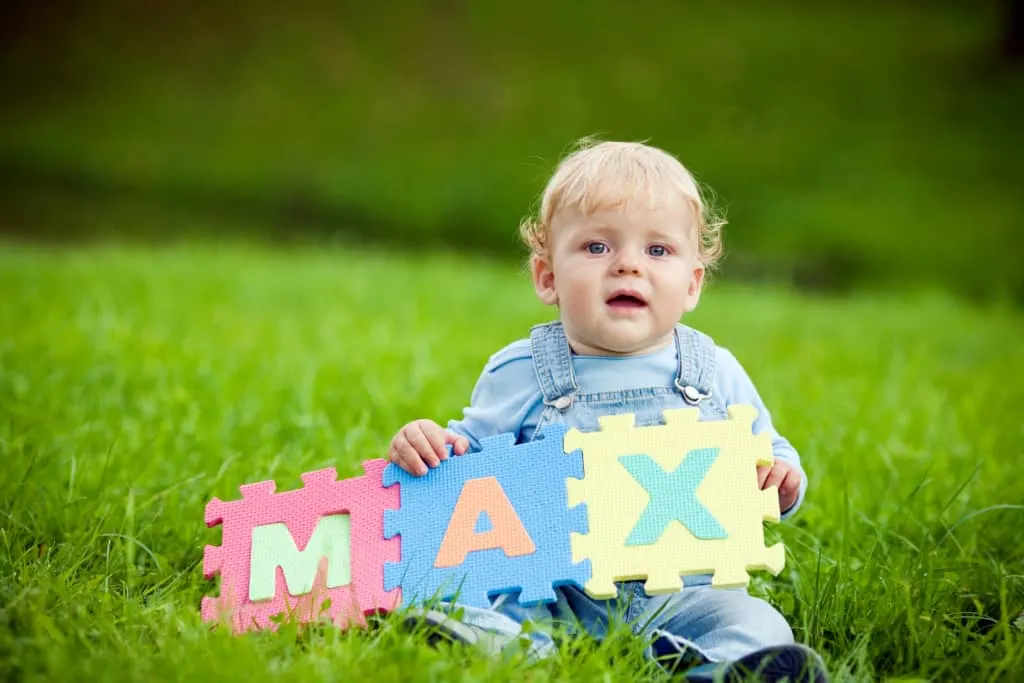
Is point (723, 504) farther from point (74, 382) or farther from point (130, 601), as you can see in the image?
point (74, 382)

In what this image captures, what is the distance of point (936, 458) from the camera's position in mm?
3527

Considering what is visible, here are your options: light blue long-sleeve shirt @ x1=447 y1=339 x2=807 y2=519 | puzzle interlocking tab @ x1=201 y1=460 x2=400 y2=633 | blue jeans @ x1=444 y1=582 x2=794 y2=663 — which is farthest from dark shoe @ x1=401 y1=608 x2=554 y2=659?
light blue long-sleeve shirt @ x1=447 y1=339 x2=807 y2=519

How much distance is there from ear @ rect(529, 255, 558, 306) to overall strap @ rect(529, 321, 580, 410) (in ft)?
0.22

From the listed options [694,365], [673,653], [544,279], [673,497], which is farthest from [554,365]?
[673,653]

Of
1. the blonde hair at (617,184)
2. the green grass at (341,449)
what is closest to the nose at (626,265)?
the blonde hair at (617,184)

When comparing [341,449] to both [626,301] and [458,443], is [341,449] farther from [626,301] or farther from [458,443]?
[626,301]

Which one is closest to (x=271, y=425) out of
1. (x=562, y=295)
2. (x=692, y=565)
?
(x=562, y=295)

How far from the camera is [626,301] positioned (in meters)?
2.29

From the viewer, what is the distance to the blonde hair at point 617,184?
2270 millimetres

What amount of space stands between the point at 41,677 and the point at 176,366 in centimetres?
266

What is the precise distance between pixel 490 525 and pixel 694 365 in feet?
1.96

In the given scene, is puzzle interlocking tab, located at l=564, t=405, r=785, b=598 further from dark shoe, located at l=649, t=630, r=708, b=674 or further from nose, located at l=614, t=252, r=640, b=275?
nose, located at l=614, t=252, r=640, b=275

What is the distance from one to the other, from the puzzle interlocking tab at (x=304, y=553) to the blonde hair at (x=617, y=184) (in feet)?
2.36

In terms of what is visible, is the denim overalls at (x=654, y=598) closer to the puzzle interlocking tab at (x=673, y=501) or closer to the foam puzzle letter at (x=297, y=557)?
the puzzle interlocking tab at (x=673, y=501)
